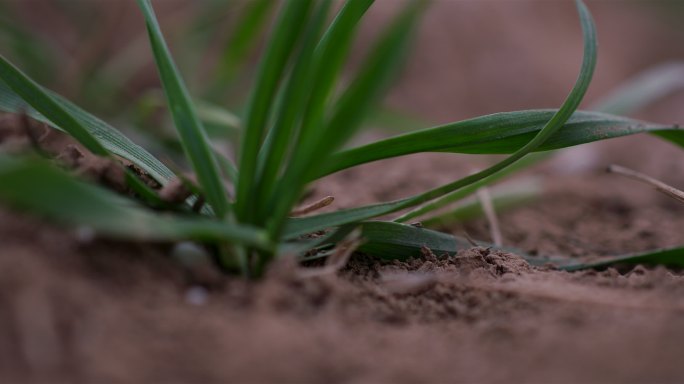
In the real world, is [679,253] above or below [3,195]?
above

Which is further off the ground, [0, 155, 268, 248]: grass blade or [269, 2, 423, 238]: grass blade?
[269, 2, 423, 238]: grass blade

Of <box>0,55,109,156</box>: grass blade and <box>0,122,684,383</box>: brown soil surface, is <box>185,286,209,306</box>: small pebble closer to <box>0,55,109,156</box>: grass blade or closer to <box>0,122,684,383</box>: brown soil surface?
<box>0,122,684,383</box>: brown soil surface

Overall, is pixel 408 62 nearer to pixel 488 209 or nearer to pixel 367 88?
pixel 488 209

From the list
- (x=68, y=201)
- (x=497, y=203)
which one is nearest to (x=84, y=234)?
(x=68, y=201)

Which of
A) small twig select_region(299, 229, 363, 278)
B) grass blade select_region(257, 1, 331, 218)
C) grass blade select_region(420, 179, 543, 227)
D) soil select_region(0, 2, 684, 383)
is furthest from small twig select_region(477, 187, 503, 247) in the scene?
grass blade select_region(257, 1, 331, 218)

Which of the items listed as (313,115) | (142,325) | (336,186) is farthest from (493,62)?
(142,325)

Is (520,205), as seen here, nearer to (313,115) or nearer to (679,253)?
(679,253)
